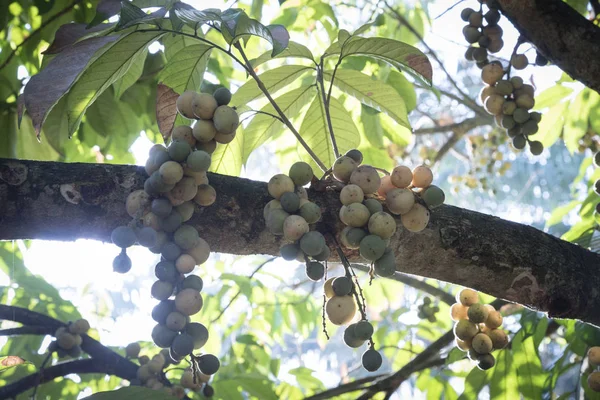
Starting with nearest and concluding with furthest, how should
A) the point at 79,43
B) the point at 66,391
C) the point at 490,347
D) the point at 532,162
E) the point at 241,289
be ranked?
1. the point at 79,43
2. the point at 490,347
3. the point at 66,391
4. the point at 241,289
5. the point at 532,162

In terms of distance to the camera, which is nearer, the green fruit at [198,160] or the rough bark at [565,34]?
the green fruit at [198,160]

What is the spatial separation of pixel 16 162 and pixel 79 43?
0.21m

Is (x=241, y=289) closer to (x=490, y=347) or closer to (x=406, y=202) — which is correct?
(x=490, y=347)

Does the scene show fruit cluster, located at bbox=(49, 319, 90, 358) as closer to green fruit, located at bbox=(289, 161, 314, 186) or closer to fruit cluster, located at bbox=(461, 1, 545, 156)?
green fruit, located at bbox=(289, 161, 314, 186)

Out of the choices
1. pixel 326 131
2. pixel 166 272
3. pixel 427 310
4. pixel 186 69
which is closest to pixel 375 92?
pixel 326 131

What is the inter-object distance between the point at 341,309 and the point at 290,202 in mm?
178

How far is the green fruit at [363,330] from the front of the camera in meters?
0.85

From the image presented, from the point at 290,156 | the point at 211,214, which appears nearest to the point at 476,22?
the point at 290,156

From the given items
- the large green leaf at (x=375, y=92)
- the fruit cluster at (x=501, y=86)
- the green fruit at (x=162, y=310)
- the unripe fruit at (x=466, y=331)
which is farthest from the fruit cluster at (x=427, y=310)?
the green fruit at (x=162, y=310)

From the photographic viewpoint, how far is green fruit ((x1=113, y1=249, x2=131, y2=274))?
2.69ft

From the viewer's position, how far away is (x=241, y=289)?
2.10m

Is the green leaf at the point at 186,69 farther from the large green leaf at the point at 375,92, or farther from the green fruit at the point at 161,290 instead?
the green fruit at the point at 161,290

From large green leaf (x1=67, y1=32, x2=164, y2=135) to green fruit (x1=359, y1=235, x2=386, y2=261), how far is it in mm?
511

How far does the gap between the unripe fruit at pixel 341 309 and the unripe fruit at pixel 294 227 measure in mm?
121
